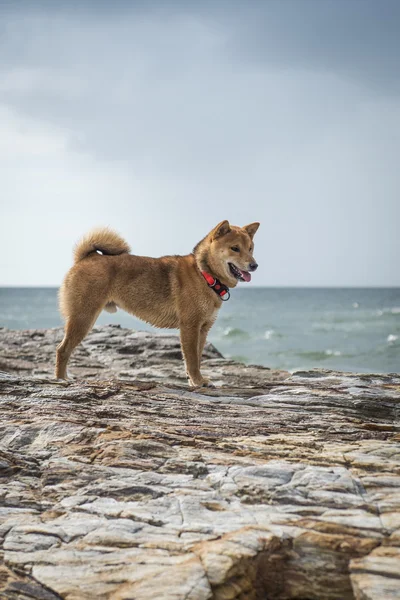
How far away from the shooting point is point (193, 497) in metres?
3.62

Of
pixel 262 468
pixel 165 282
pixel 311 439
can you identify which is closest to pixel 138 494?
pixel 262 468

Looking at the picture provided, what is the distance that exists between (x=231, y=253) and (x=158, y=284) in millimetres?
1066

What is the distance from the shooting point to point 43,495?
378 centimetres

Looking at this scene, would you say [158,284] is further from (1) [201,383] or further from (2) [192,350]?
(1) [201,383]

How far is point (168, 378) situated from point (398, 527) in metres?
5.23

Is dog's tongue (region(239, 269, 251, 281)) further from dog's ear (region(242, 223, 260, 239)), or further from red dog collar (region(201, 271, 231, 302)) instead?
dog's ear (region(242, 223, 260, 239))

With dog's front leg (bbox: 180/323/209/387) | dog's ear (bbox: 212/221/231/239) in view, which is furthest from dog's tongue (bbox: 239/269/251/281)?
dog's front leg (bbox: 180/323/209/387)

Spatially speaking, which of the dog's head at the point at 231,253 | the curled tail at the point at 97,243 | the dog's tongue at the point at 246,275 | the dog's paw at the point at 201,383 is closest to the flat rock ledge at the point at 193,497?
the dog's paw at the point at 201,383

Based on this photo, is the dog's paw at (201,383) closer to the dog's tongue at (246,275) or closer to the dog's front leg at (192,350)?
the dog's front leg at (192,350)

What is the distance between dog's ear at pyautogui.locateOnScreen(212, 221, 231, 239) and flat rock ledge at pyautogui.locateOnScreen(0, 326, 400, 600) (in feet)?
8.00

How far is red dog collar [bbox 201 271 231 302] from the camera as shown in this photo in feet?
24.0

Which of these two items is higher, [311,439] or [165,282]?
[165,282]

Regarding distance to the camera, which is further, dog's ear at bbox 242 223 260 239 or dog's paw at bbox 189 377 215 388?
dog's ear at bbox 242 223 260 239

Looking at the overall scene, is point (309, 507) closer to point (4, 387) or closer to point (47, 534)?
point (47, 534)
